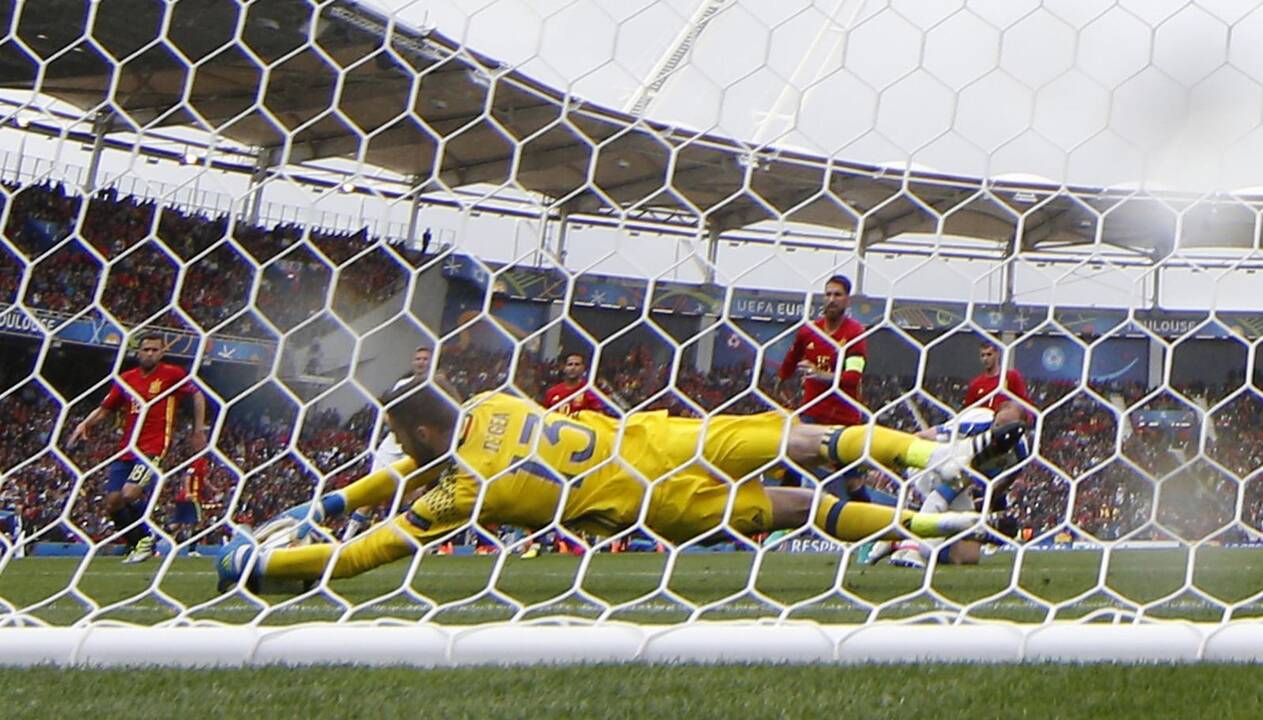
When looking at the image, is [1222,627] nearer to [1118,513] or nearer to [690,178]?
[690,178]

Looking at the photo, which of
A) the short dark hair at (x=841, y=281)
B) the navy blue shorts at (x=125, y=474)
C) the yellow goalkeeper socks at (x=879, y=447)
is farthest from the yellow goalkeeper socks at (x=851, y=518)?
the navy blue shorts at (x=125, y=474)

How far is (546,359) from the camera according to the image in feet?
32.3

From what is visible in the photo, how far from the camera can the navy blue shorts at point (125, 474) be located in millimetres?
5000

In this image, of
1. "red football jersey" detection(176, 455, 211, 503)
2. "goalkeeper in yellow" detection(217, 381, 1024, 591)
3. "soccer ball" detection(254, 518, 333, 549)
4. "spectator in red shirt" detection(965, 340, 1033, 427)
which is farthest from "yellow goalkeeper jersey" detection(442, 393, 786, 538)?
"red football jersey" detection(176, 455, 211, 503)

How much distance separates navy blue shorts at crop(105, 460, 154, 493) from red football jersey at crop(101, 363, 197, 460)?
0.07m

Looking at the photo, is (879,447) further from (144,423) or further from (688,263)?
(144,423)

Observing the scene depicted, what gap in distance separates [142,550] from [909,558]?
11.6ft

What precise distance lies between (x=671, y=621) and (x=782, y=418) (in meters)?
0.68

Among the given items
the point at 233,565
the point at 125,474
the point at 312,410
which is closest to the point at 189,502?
the point at 125,474

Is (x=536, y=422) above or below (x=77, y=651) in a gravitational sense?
above

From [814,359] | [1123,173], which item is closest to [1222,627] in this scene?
[1123,173]

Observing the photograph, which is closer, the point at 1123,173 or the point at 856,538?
the point at 1123,173

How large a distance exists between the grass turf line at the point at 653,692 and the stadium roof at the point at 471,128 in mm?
1025

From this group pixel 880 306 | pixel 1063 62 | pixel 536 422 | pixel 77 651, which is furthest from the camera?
pixel 880 306
